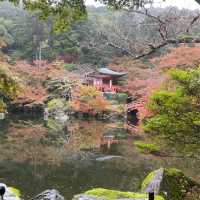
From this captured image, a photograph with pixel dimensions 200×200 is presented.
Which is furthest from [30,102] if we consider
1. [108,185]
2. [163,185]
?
[163,185]

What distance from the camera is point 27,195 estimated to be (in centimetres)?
973

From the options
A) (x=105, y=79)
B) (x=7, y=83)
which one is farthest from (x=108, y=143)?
(x=105, y=79)

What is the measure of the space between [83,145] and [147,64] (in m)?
15.7

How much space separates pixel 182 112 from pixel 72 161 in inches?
360

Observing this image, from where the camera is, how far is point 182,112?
18.1ft

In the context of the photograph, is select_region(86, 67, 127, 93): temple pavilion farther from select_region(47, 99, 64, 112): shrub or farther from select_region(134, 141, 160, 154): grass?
select_region(134, 141, 160, 154): grass

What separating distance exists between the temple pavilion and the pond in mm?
11082

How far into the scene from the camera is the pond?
11.0m

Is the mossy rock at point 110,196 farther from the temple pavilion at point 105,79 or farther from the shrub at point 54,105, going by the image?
the temple pavilion at point 105,79

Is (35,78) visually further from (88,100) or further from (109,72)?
(109,72)

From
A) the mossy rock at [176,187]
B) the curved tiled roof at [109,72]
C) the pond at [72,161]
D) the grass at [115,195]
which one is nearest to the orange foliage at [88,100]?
the curved tiled roof at [109,72]

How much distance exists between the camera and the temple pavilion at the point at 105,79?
34281 mm

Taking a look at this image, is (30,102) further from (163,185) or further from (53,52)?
(163,185)

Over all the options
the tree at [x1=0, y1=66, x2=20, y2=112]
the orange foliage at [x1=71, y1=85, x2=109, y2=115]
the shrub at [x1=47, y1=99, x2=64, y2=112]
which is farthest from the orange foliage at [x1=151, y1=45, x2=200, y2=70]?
the tree at [x1=0, y1=66, x2=20, y2=112]
